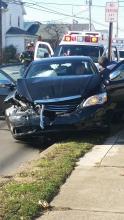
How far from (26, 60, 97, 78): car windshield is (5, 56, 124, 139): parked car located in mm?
266

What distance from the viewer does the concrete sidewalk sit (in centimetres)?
550

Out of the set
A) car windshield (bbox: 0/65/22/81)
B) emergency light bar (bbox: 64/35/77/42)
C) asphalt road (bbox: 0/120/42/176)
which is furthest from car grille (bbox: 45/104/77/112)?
emergency light bar (bbox: 64/35/77/42)

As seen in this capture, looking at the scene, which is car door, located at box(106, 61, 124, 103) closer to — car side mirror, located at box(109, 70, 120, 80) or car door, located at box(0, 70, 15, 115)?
car side mirror, located at box(109, 70, 120, 80)

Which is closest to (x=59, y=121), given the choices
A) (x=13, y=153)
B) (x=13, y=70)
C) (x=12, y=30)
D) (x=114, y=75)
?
(x=13, y=153)

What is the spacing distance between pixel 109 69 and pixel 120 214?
662 centimetres

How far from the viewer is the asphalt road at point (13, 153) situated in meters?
8.39

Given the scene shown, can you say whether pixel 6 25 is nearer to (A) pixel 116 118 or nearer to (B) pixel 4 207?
(A) pixel 116 118

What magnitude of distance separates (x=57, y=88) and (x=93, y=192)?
14.0ft

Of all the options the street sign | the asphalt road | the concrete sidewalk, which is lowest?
the asphalt road

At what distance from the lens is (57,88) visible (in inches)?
404

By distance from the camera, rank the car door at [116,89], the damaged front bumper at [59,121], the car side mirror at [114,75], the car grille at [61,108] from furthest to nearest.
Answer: the car side mirror at [114,75]
the car door at [116,89]
the car grille at [61,108]
the damaged front bumper at [59,121]

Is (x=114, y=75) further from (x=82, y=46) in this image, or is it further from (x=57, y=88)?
(x=82, y=46)

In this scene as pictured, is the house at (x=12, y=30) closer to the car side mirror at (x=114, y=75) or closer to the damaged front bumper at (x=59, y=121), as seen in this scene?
the car side mirror at (x=114, y=75)

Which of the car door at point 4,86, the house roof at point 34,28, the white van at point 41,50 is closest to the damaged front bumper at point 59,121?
the car door at point 4,86
